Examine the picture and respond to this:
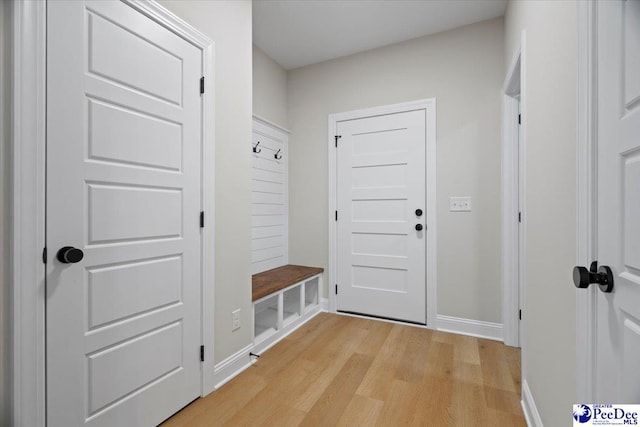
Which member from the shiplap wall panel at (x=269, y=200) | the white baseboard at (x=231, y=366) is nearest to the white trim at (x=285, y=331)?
the white baseboard at (x=231, y=366)

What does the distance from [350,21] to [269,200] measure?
1.81 meters

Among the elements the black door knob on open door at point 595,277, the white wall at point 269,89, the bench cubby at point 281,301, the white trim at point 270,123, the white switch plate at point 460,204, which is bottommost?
the bench cubby at point 281,301

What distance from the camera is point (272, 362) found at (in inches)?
83.7

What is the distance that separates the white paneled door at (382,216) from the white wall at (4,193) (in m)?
2.48

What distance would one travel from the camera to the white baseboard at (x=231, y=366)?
5.96 ft

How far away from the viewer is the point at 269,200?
3131 mm

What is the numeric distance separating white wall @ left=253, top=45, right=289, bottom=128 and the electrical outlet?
187cm

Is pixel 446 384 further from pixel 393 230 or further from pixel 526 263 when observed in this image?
pixel 393 230

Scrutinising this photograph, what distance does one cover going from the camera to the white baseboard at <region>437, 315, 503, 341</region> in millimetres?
2512

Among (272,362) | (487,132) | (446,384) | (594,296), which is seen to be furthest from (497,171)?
(272,362)

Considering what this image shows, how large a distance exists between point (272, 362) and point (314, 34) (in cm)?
282

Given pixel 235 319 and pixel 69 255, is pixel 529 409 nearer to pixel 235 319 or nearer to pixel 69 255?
pixel 235 319

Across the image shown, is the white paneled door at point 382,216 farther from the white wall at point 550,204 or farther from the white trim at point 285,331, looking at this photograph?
the white wall at point 550,204

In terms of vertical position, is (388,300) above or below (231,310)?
below
